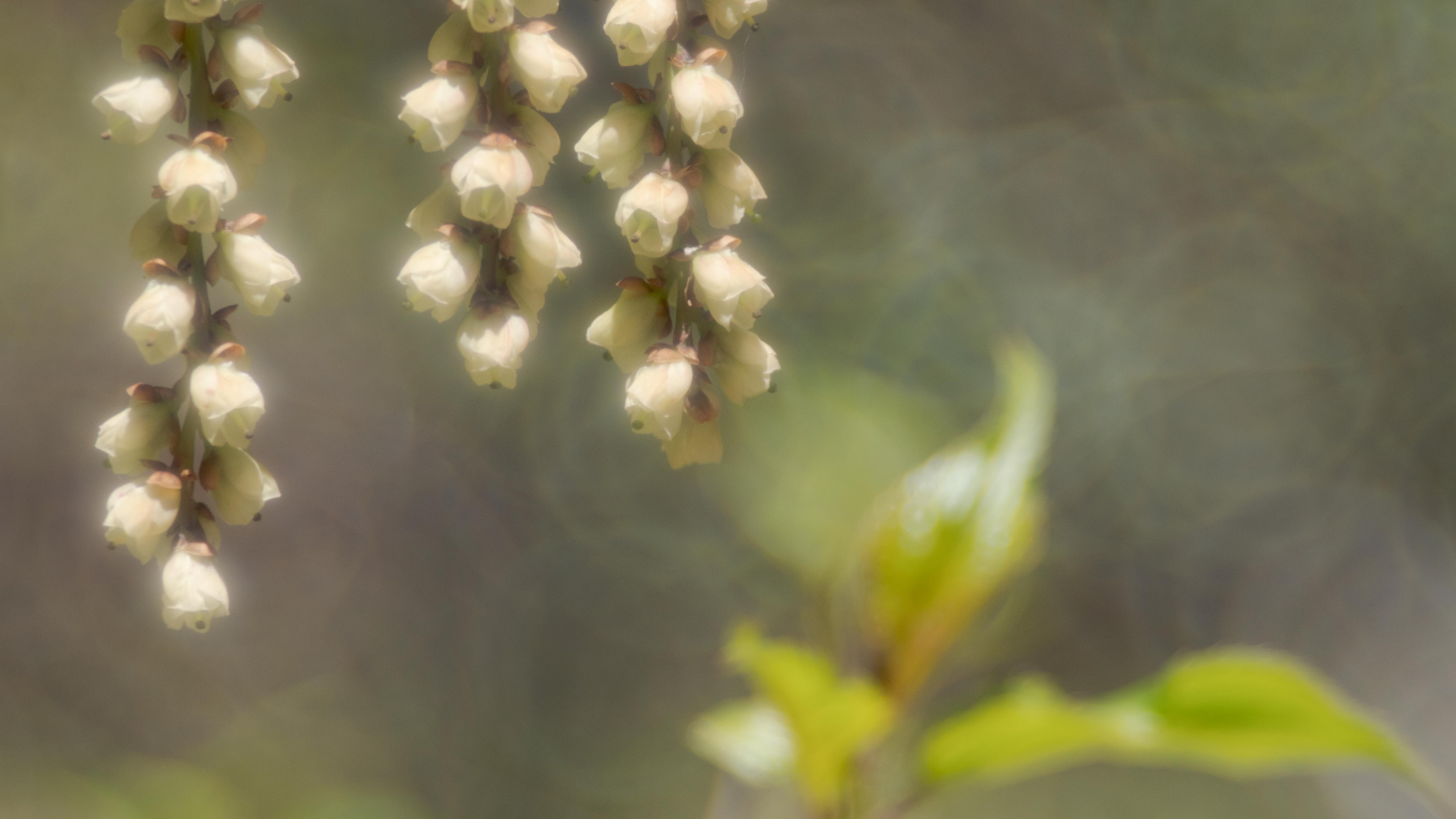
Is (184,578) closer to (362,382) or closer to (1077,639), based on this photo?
(362,382)

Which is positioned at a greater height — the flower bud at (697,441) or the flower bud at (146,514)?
the flower bud at (697,441)

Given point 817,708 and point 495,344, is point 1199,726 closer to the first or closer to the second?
point 817,708

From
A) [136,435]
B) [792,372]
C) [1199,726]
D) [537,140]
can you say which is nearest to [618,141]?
[537,140]

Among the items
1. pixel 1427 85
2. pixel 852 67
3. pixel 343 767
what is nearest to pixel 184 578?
pixel 343 767

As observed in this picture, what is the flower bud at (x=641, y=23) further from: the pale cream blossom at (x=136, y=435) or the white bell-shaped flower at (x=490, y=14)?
the pale cream blossom at (x=136, y=435)

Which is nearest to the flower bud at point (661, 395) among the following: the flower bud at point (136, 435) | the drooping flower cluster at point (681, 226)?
the drooping flower cluster at point (681, 226)
